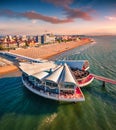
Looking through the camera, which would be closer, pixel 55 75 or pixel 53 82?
pixel 53 82

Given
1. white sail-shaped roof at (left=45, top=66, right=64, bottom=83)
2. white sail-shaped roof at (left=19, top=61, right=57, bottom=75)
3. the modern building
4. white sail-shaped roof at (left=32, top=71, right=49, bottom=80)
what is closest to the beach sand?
the modern building

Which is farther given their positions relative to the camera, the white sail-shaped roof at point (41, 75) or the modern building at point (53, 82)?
the white sail-shaped roof at point (41, 75)

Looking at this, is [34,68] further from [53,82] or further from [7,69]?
[7,69]

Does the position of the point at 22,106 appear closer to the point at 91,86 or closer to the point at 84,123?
the point at 84,123

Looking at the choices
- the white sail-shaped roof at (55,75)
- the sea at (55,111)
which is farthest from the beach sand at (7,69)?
the white sail-shaped roof at (55,75)

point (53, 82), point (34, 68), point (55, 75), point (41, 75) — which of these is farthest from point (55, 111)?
point (34, 68)

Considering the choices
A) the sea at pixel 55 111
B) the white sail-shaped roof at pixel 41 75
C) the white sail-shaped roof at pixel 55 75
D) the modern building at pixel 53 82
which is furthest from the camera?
the white sail-shaped roof at pixel 41 75

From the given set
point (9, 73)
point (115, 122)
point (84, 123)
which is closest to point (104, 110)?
point (115, 122)

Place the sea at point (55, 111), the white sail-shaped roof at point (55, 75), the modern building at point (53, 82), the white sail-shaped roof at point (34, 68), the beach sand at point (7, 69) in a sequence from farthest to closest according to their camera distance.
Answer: the beach sand at point (7, 69) < the white sail-shaped roof at point (34, 68) < the white sail-shaped roof at point (55, 75) < the modern building at point (53, 82) < the sea at point (55, 111)

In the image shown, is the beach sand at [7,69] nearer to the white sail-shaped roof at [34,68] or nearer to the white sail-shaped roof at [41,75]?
the white sail-shaped roof at [34,68]

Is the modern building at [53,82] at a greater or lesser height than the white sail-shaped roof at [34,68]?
lesser

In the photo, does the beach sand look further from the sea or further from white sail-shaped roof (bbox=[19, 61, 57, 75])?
white sail-shaped roof (bbox=[19, 61, 57, 75])
